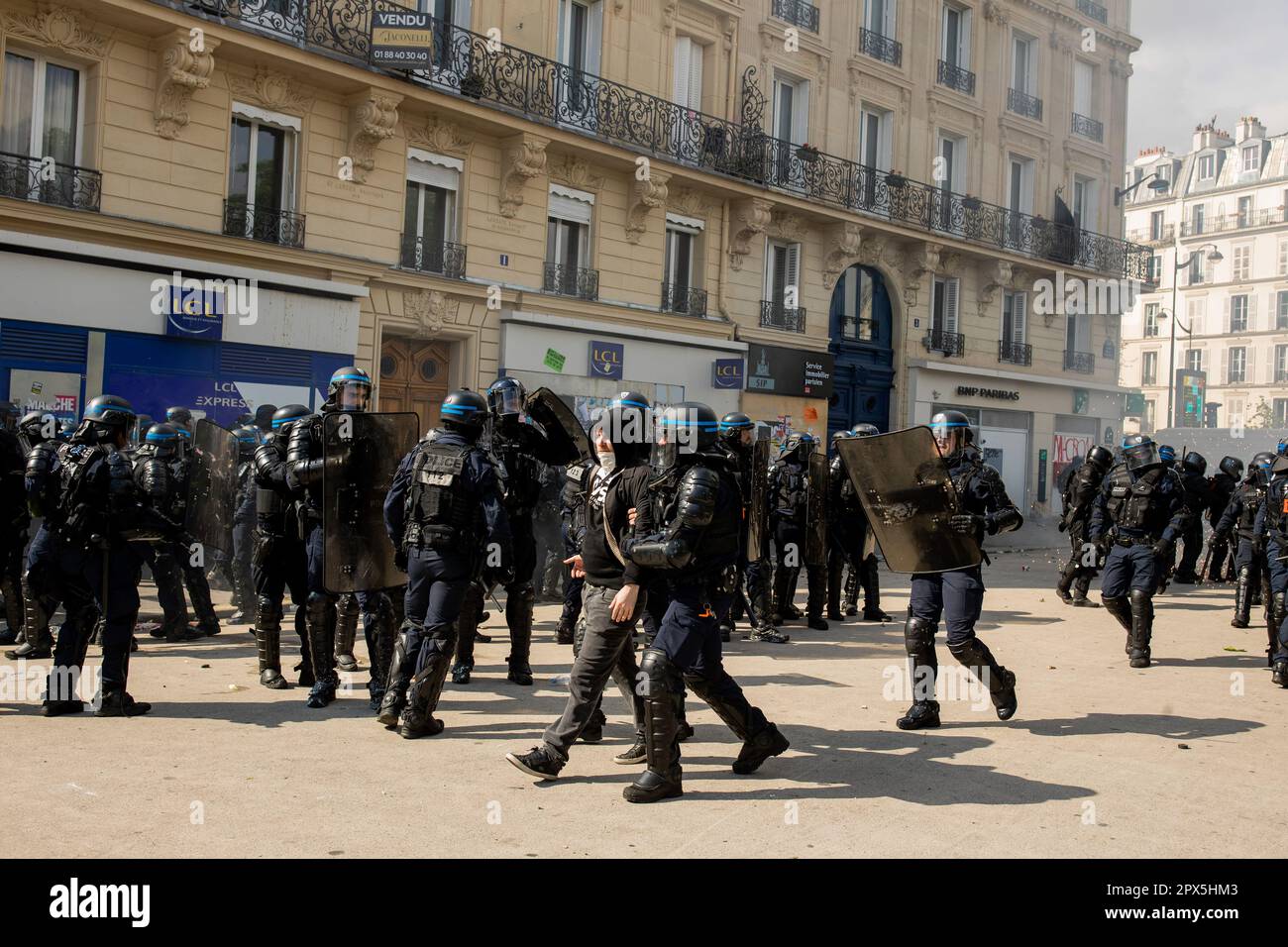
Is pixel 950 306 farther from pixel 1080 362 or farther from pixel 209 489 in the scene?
pixel 209 489

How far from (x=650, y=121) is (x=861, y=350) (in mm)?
7362

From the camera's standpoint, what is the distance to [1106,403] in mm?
31375

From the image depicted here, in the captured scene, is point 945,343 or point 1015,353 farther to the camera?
point 1015,353

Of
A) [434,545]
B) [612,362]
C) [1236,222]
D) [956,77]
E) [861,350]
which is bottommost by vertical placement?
Answer: [434,545]

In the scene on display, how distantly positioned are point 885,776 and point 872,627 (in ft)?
19.1

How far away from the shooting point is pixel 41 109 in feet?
44.8

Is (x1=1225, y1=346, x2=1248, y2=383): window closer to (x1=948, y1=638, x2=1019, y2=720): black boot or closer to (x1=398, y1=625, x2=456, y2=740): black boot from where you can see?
(x1=948, y1=638, x2=1019, y2=720): black boot

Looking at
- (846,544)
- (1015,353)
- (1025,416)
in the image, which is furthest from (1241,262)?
(846,544)

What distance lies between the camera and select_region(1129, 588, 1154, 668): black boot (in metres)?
9.48

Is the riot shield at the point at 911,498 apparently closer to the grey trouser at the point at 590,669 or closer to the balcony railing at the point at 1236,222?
the grey trouser at the point at 590,669

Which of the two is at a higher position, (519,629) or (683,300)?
(683,300)

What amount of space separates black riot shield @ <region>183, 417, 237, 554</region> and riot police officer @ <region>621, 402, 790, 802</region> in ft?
16.4

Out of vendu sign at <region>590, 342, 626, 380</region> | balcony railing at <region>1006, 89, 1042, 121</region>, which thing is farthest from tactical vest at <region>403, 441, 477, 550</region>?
balcony railing at <region>1006, 89, 1042, 121</region>
